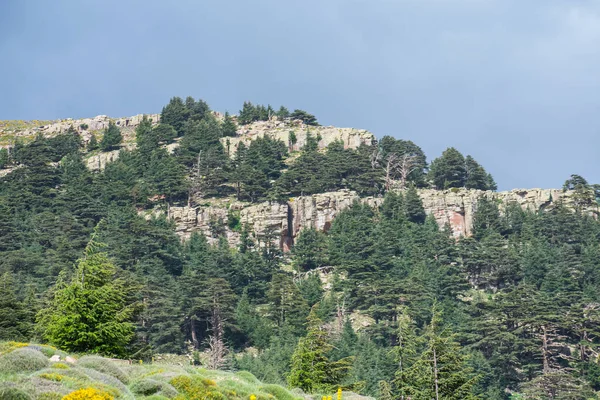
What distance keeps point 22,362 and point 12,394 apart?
5455mm

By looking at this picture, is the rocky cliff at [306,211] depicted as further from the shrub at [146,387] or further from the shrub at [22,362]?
the shrub at [22,362]

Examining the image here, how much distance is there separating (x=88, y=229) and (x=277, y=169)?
1344 inches

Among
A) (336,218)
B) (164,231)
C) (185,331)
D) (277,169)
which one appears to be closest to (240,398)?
(185,331)

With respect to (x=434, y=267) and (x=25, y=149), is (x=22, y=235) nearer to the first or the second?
(x=25, y=149)

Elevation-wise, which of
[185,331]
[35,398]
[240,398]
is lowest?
[185,331]

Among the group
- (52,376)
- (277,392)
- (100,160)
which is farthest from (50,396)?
(100,160)

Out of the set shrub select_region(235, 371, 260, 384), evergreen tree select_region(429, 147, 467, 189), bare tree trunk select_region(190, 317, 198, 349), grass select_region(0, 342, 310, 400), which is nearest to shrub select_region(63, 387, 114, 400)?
grass select_region(0, 342, 310, 400)

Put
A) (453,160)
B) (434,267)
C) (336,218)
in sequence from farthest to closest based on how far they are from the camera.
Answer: (453,160) → (336,218) → (434,267)

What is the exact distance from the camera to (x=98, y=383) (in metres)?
19.9

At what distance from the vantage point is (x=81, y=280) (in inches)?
1371

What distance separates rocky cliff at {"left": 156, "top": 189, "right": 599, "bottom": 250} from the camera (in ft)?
317

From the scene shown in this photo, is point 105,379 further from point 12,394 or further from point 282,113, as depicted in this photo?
point 282,113

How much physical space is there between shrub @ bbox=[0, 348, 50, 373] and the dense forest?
1142 cm

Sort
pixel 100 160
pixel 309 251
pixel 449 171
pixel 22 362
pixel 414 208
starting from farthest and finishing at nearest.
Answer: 1. pixel 100 160
2. pixel 449 171
3. pixel 414 208
4. pixel 309 251
5. pixel 22 362
